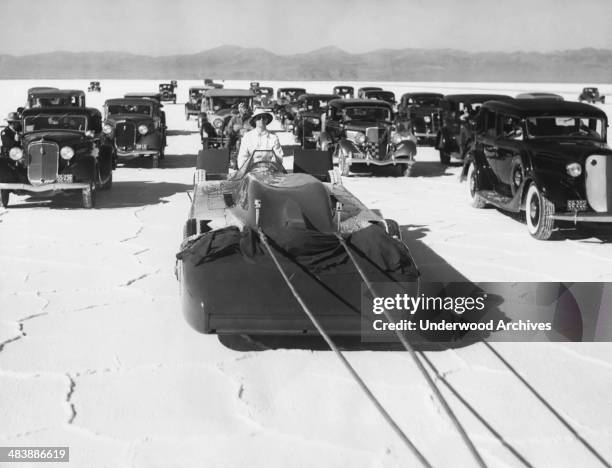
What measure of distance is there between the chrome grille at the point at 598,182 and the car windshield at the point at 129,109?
1176cm

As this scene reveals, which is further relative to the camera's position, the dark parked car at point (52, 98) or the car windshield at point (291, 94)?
the car windshield at point (291, 94)

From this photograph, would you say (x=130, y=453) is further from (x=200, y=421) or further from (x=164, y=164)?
(x=164, y=164)

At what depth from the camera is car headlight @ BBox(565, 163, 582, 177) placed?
9438 millimetres

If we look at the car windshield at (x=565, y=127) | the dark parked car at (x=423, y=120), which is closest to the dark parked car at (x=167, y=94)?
the dark parked car at (x=423, y=120)

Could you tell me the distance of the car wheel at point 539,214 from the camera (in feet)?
30.7

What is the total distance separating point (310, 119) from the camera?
20953 millimetres

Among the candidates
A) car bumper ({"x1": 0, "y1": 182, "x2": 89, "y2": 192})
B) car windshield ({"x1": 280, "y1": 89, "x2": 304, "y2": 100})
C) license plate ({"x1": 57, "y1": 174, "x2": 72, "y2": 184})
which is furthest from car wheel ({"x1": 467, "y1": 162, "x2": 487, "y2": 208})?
car windshield ({"x1": 280, "y1": 89, "x2": 304, "y2": 100})

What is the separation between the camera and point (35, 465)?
12.7ft

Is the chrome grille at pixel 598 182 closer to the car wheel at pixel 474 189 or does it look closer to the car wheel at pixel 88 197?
the car wheel at pixel 474 189

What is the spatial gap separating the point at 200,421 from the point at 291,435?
54 cm

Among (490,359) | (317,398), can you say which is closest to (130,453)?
(317,398)

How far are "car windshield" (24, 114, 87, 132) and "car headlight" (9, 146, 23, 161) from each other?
1363 millimetres

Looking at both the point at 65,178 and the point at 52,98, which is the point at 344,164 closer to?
the point at 65,178

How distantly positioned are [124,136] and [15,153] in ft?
18.5
